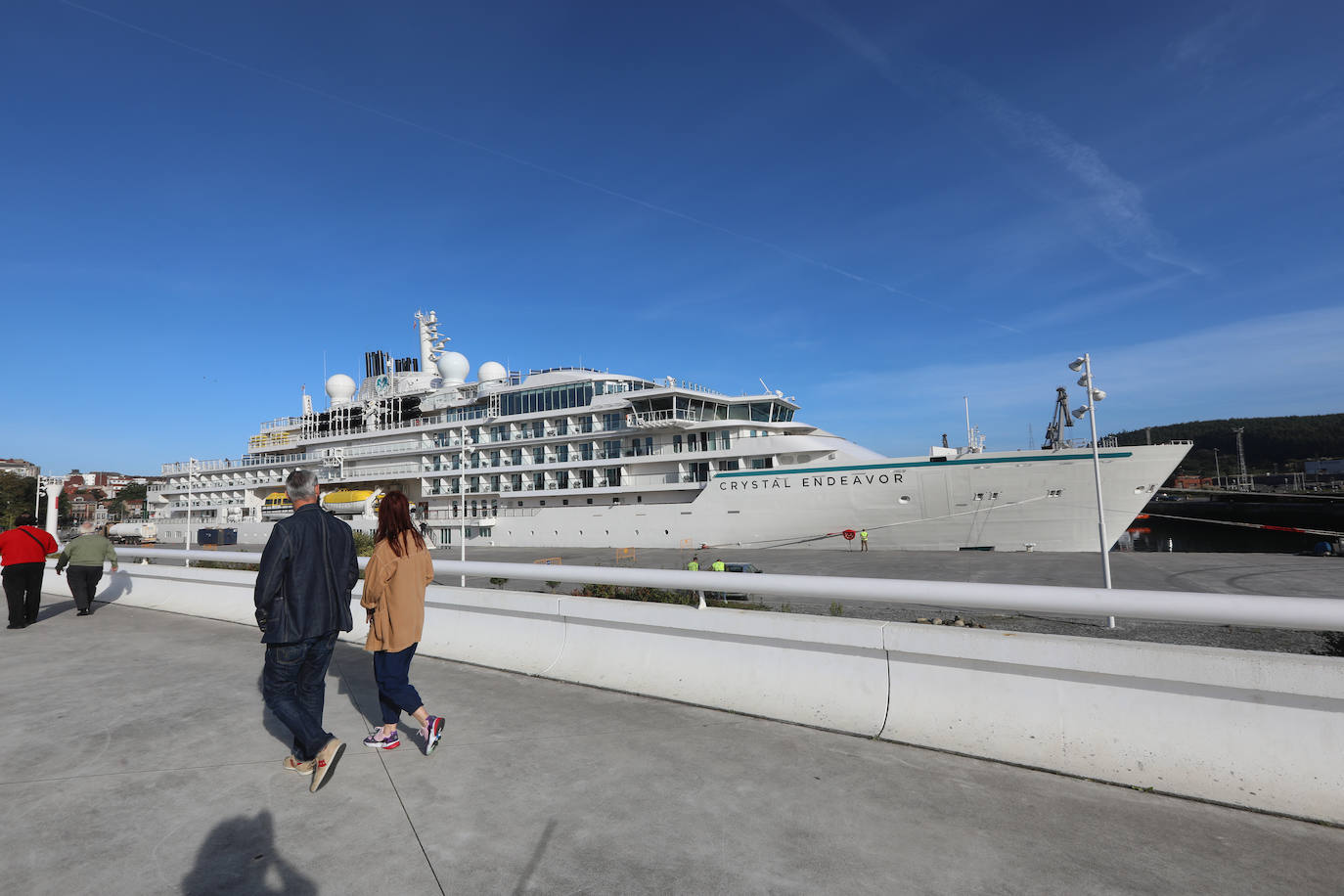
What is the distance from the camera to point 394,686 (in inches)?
166

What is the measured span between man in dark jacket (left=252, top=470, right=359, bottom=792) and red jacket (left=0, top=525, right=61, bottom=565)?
793cm

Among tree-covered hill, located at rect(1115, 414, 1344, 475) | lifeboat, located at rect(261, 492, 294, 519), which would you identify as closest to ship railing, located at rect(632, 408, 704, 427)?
lifeboat, located at rect(261, 492, 294, 519)

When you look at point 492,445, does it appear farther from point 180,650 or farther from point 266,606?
point 266,606

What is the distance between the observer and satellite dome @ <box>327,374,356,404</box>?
5431 cm

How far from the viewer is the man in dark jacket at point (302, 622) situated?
3.76 metres

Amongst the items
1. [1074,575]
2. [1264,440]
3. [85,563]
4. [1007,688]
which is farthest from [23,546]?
[1264,440]

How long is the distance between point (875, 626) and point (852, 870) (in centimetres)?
187

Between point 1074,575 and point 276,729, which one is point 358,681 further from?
point 1074,575

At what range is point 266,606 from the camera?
12.4ft

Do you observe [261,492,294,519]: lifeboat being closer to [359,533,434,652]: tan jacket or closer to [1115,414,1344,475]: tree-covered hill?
[359,533,434,652]: tan jacket

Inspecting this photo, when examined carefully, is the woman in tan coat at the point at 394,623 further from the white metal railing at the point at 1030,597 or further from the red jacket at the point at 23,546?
the red jacket at the point at 23,546

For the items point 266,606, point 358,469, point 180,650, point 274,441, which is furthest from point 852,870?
point 274,441

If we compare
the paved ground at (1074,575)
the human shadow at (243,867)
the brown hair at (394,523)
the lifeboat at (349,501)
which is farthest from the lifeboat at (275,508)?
the human shadow at (243,867)

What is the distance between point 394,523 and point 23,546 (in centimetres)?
819
